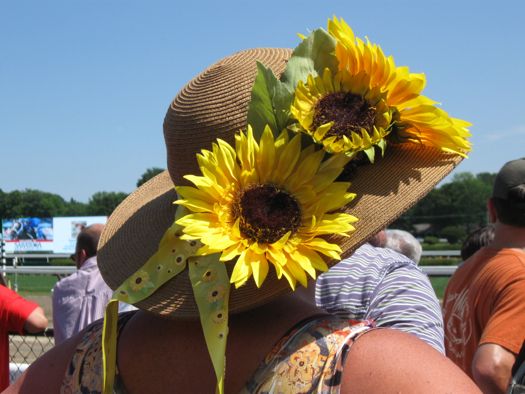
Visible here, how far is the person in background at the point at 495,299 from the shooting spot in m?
2.61

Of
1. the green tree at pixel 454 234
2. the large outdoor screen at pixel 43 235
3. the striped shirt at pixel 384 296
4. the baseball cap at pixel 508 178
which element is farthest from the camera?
the green tree at pixel 454 234

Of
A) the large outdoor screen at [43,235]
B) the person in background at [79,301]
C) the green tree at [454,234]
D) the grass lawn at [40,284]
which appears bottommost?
the green tree at [454,234]

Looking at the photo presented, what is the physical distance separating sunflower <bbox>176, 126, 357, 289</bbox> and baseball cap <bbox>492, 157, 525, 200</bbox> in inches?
74.4

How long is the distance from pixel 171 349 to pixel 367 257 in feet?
3.43

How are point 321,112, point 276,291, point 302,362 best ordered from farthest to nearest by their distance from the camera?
point 321,112
point 276,291
point 302,362

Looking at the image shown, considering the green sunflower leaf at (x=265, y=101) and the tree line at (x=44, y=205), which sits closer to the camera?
the green sunflower leaf at (x=265, y=101)

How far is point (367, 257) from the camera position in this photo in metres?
2.19

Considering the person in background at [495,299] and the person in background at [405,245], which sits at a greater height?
the person in background at [495,299]

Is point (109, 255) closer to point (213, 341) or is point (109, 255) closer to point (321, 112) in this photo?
point (213, 341)

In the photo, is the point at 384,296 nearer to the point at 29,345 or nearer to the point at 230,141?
the point at 230,141

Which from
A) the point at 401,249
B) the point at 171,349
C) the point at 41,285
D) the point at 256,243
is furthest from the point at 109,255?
the point at 41,285

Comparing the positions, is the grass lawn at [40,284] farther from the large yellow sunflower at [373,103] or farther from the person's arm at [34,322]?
the large yellow sunflower at [373,103]

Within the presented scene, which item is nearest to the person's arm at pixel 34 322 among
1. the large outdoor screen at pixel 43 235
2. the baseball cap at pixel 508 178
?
the baseball cap at pixel 508 178

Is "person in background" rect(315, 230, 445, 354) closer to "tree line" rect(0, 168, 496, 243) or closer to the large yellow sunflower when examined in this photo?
the large yellow sunflower
